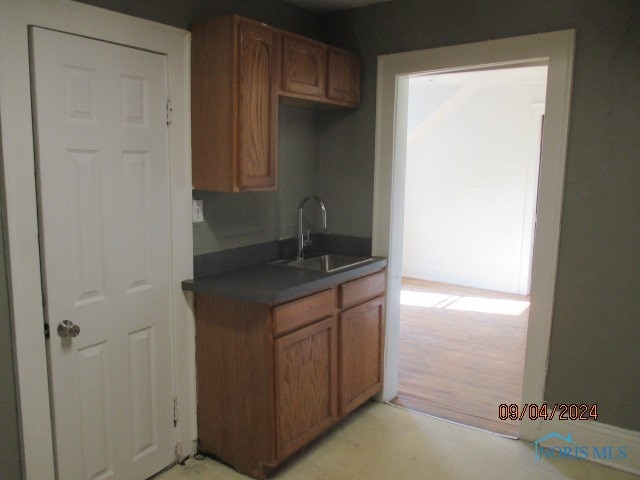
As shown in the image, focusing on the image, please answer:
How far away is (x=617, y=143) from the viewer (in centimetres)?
241

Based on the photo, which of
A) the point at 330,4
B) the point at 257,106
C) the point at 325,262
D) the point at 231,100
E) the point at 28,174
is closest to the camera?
the point at 28,174

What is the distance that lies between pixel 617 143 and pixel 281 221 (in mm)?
1784

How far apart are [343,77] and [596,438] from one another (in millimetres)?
2313

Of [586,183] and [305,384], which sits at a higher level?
[586,183]

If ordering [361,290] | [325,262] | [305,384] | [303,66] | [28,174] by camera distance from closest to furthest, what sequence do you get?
[28,174]
[305,384]
[303,66]
[361,290]
[325,262]

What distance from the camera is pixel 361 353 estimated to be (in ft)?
9.67

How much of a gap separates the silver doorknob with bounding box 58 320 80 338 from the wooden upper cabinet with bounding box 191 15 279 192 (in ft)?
2.72

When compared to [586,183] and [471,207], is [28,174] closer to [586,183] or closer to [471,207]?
[586,183]

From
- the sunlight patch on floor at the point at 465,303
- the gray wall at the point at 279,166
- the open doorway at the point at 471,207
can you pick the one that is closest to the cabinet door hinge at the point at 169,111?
the gray wall at the point at 279,166

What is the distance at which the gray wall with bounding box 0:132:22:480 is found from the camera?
5.96 ft

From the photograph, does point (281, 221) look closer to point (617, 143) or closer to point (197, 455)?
point (197, 455)

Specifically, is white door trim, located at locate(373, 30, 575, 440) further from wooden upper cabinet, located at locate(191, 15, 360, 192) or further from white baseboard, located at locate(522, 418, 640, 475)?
wooden upper cabinet, located at locate(191, 15, 360, 192)

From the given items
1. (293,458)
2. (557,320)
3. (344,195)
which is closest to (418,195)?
(344,195)

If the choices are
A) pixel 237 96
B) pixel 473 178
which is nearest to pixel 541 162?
pixel 237 96
